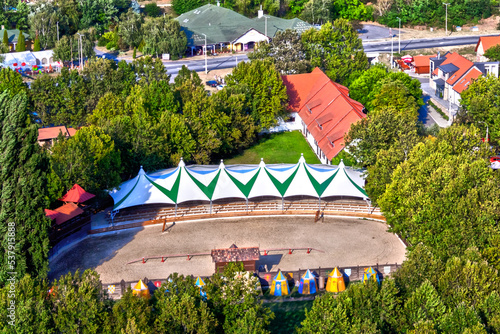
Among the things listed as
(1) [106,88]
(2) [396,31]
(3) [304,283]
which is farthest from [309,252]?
(2) [396,31]

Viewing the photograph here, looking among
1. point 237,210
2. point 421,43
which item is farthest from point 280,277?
point 421,43

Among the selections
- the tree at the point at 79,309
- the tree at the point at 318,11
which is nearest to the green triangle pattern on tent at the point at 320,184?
the tree at the point at 79,309

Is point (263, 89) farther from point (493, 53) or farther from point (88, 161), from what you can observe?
point (493, 53)

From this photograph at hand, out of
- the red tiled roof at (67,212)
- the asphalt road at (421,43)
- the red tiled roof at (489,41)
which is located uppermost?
the red tiled roof at (67,212)

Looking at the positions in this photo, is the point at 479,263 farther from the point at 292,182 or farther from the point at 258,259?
the point at 292,182

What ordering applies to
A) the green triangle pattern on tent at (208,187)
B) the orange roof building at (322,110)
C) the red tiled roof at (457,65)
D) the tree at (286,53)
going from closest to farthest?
the green triangle pattern on tent at (208,187) < the orange roof building at (322,110) < the tree at (286,53) < the red tiled roof at (457,65)

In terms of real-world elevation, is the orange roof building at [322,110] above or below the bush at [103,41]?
above

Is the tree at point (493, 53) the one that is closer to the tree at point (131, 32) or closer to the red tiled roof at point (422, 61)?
the red tiled roof at point (422, 61)

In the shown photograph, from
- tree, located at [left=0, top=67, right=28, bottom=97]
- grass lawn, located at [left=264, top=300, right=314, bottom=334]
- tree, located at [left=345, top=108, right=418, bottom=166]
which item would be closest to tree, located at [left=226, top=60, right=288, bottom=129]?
tree, located at [left=345, top=108, right=418, bottom=166]
